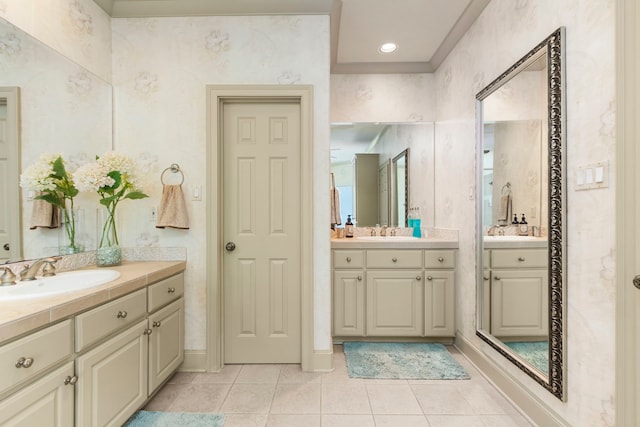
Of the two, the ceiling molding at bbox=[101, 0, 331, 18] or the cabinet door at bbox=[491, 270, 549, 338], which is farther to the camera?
the ceiling molding at bbox=[101, 0, 331, 18]

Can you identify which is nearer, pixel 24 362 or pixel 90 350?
pixel 24 362

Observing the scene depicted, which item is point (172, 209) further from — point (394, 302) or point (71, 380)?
point (394, 302)

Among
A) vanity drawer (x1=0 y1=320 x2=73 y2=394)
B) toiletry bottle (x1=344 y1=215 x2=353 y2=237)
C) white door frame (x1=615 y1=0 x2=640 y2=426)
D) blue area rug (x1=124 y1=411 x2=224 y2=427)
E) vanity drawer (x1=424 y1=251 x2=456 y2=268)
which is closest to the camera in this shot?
vanity drawer (x1=0 y1=320 x2=73 y2=394)

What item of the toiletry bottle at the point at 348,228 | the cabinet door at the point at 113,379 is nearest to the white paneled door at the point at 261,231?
the cabinet door at the point at 113,379

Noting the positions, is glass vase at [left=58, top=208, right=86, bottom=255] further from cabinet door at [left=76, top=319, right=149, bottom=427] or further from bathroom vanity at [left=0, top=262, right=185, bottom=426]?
cabinet door at [left=76, top=319, right=149, bottom=427]

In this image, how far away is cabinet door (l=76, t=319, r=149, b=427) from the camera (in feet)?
4.46

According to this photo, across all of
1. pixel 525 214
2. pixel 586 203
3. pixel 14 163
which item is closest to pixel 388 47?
pixel 525 214

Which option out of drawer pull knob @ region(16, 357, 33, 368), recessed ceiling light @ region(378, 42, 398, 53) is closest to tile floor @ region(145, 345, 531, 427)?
drawer pull knob @ region(16, 357, 33, 368)

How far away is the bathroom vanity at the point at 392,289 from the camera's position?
109 inches

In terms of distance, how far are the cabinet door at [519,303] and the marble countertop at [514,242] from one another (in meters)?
0.14

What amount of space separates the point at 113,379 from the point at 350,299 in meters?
1.77

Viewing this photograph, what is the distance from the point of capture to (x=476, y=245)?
2.41 m

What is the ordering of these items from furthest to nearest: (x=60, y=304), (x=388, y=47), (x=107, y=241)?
(x=388, y=47)
(x=107, y=241)
(x=60, y=304)

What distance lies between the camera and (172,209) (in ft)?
7.32
